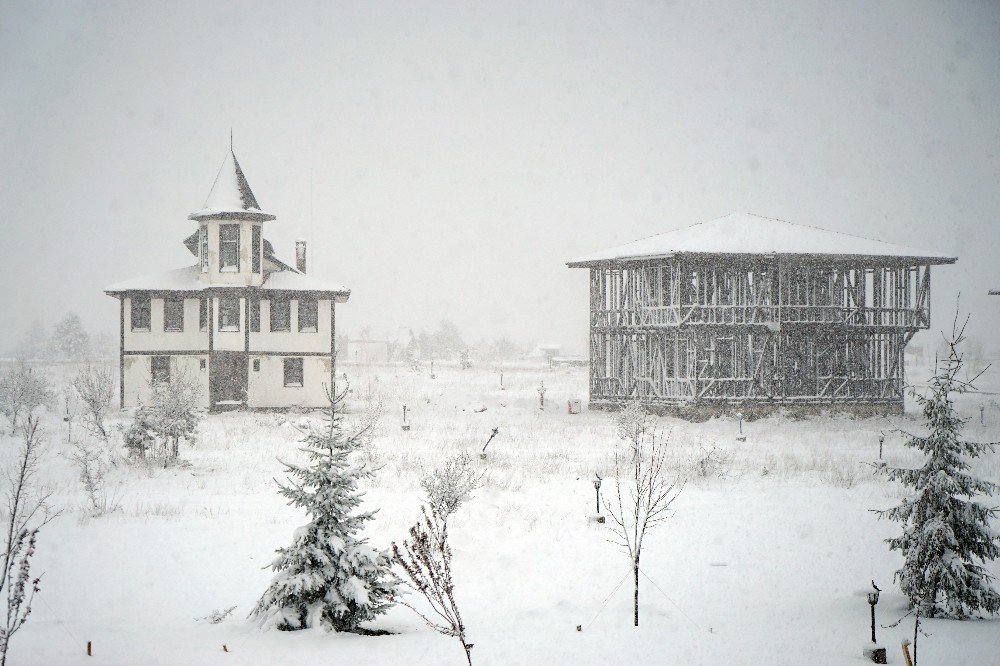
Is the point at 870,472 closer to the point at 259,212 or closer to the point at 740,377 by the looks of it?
the point at 740,377

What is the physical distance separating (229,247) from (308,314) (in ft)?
15.2

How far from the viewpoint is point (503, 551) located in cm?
Result: 1113

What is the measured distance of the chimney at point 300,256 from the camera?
35.8 meters

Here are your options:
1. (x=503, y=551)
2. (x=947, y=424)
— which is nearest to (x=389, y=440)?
(x=503, y=551)

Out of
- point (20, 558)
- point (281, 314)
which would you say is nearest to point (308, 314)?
point (281, 314)

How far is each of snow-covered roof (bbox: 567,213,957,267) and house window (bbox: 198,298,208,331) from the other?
Answer: 1707cm

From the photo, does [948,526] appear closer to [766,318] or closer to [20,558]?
[20,558]

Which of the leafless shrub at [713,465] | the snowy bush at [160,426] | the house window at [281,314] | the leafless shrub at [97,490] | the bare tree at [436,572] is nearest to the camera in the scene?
the bare tree at [436,572]

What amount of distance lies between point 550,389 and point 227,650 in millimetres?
38211

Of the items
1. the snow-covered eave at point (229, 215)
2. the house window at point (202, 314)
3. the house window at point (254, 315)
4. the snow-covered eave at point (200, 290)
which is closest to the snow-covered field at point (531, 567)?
the house window at point (202, 314)

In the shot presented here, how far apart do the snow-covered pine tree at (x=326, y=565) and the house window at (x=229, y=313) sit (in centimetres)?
2621

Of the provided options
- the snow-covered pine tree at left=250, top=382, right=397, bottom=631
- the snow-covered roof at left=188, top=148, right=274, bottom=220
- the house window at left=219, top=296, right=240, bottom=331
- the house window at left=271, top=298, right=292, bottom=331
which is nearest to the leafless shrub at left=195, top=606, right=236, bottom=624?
the snow-covered pine tree at left=250, top=382, right=397, bottom=631

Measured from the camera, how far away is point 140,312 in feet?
105

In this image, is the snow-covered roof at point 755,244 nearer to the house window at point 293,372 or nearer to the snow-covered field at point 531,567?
the snow-covered field at point 531,567
